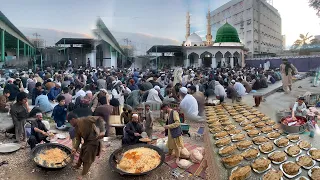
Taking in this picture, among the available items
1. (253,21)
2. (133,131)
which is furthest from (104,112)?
(253,21)

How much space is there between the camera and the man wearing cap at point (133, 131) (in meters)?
5.67

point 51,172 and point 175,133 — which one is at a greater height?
point 175,133

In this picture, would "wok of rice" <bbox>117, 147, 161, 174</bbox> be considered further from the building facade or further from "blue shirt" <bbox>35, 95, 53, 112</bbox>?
the building facade

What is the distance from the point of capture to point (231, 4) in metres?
52.9

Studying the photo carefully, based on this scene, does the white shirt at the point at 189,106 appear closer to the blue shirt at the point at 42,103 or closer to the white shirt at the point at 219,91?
the white shirt at the point at 219,91

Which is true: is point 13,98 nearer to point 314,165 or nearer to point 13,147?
point 13,147

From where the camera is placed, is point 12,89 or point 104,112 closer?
point 104,112

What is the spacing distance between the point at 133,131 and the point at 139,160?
887 mm

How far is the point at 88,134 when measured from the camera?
4.45m

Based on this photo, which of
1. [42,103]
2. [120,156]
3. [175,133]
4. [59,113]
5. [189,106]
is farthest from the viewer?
[42,103]

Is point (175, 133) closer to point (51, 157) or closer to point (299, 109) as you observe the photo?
point (51, 157)

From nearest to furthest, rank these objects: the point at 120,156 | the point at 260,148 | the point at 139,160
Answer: the point at 139,160 → the point at 120,156 → the point at 260,148

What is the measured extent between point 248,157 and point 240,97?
21.1ft

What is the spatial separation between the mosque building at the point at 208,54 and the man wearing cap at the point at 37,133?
2658cm
